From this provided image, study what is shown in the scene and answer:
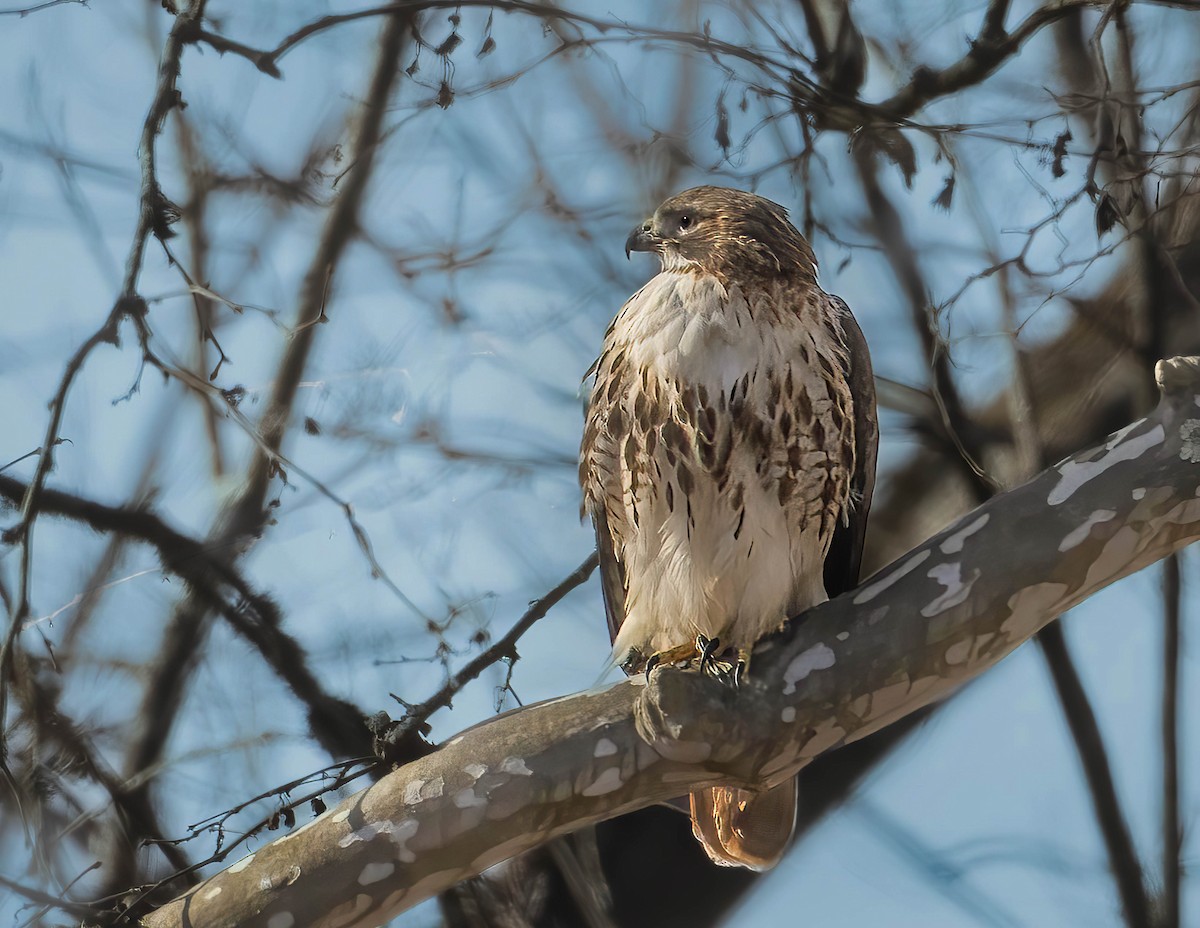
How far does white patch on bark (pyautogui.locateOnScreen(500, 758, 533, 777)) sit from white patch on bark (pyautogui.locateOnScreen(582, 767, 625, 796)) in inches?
4.1

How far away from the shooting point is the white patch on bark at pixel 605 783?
75.7 inches

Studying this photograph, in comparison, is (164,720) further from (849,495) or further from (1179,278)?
(1179,278)

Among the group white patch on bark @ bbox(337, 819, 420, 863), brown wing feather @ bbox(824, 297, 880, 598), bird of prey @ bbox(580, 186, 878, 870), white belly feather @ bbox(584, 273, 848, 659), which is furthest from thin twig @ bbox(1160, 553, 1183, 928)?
white patch on bark @ bbox(337, 819, 420, 863)

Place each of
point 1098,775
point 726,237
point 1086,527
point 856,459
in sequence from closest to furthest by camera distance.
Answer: point 1086,527 → point 726,237 → point 856,459 → point 1098,775

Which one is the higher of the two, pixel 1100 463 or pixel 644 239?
pixel 644 239

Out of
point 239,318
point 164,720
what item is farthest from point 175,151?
point 164,720

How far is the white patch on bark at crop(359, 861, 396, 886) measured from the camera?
190cm

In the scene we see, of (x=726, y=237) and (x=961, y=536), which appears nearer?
(x=961, y=536)

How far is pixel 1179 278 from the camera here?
111 inches

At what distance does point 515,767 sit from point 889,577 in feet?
2.36

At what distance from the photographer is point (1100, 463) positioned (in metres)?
1.93

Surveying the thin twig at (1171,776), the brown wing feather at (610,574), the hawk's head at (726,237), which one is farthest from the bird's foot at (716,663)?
the thin twig at (1171,776)

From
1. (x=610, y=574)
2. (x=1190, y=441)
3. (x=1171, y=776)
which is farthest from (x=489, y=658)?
(x=1171, y=776)

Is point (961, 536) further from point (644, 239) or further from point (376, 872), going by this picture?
point (376, 872)
